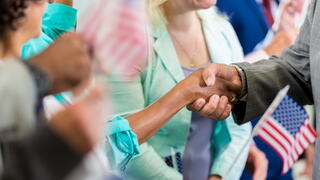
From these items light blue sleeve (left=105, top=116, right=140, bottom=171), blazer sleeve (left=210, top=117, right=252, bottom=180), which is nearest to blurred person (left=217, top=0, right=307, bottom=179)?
blazer sleeve (left=210, top=117, right=252, bottom=180)

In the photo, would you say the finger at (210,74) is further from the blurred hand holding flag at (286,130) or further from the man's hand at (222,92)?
the blurred hand holding flag at (286,130)

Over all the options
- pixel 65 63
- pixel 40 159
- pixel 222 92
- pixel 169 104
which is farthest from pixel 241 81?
pixel 40 159

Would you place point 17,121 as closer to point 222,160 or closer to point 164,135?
point 164,135

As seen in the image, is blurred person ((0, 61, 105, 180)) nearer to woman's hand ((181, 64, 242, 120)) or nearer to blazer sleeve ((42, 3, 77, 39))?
blazer sleeve ((42, 3, 77, 39))

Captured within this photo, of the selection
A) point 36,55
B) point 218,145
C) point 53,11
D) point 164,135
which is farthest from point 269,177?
point 36,55

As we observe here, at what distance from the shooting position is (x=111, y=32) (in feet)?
3.09

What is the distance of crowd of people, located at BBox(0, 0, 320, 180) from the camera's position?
753 mm

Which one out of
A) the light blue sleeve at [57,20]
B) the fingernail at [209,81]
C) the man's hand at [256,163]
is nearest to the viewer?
the light blue sleeve at [57,20]

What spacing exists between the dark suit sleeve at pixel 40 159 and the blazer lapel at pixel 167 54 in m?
0.94

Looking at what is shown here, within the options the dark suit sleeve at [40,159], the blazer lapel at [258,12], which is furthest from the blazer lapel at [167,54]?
the dark suit sleeve at [40,159]

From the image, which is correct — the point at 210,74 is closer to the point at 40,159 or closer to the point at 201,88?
the point at 201,88

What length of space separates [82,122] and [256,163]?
1206 millimetres

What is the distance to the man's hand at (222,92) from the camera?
151 centimetres

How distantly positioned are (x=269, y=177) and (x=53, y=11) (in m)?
1.05
